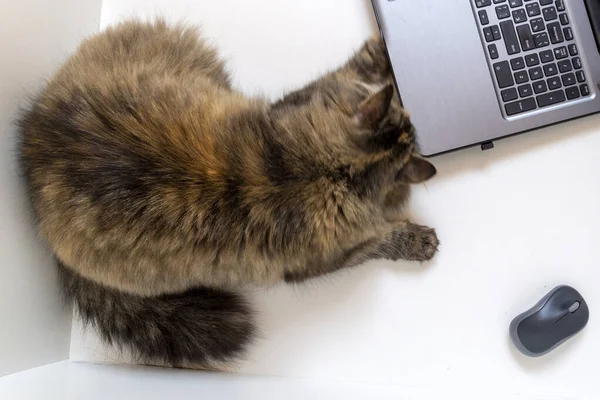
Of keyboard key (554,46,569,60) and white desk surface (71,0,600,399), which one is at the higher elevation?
keyboard key (554,46,569,60)

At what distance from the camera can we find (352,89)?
1.00m

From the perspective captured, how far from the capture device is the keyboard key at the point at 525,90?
0.98 m

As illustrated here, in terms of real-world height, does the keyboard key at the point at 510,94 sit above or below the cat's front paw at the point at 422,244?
above

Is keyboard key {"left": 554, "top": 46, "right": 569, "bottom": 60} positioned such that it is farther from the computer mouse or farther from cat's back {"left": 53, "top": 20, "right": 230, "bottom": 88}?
cat's back {"left": 53, "top": 20, "right": 230, "bottom": 88}

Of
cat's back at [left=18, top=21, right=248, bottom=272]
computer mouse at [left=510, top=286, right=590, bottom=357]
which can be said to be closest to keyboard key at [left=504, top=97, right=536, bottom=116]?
computer mouse at [left=510, top=286, right=590, bottom=357]

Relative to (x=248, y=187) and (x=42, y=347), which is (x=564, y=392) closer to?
(x=248, y=187)

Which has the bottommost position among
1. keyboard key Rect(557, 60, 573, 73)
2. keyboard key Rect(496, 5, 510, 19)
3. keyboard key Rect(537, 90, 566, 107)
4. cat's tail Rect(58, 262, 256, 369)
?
cat's tail Rect(58, 262, 256, 369)

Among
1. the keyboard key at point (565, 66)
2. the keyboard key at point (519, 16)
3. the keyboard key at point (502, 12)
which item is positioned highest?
the keyboard key at point (502, 12)

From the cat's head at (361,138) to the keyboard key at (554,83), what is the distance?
284 millimetres

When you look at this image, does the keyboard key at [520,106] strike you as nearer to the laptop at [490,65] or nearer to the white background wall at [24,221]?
the laptop at [490,65]

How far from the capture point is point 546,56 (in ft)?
3.19

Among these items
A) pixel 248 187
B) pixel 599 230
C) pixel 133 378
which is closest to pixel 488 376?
pixel 599 230

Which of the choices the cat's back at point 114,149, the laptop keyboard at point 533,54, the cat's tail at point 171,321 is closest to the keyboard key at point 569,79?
the laptop keyboard at point 533,54

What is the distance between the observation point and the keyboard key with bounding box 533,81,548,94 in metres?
0.97
